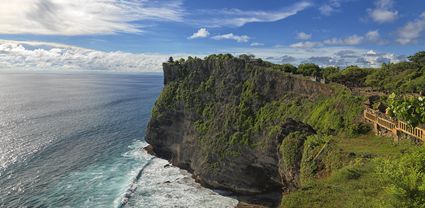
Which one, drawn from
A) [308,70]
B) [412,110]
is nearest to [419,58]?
[308,70]

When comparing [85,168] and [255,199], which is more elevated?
[85,168]

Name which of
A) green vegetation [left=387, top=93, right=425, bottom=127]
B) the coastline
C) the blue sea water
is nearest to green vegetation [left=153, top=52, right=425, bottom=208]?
green vegetation [left=387, top=93, right=425, bottom=127]

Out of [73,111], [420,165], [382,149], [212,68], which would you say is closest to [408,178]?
[420,165]

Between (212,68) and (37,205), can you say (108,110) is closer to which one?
(212,68)

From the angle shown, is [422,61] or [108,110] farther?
[108,110]

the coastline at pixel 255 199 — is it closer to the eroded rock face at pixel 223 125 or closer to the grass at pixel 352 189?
the eroded rock face at pixel 223 125

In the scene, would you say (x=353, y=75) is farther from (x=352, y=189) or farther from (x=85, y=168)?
(x=352, y=189)

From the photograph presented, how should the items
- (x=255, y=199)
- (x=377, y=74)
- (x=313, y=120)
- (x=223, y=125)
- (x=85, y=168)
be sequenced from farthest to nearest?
(x=377, y=74) → (x=223, y=125) → (x=85, y=168) → (x=255, y=199) → (x=313, y=120)
